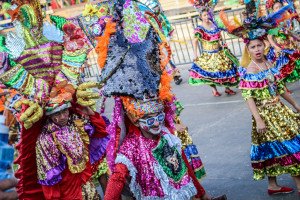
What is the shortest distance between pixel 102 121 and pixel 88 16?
1246 mm

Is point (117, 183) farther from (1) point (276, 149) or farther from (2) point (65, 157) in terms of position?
(1) point (276, 149)

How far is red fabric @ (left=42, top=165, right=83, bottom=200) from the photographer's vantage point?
453 cm

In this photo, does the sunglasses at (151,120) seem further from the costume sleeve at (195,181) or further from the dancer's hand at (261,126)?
the dancer's hand at (261,126)

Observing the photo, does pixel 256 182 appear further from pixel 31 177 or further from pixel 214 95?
pixel 214 95

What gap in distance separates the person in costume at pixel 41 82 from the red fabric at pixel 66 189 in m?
0.01

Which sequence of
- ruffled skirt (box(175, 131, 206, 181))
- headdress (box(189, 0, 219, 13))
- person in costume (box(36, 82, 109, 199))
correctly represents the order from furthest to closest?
headdress (box(189, 0, 219, 13)) < ruffled skirt (box(175, 131, 206, 181)) < person in costume (box(36, 82, 109, 199))

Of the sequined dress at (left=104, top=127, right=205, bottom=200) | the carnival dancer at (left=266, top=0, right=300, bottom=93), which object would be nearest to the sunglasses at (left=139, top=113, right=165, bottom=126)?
the sequined dress at (left=104, top=127, right=205, bottom=200)

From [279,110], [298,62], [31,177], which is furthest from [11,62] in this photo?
[298,62]

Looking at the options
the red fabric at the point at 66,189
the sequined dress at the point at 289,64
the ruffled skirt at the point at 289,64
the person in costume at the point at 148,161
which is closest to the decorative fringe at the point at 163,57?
the person in costume at the point at 148,161

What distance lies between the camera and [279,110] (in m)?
4.50

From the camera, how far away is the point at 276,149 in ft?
14.6

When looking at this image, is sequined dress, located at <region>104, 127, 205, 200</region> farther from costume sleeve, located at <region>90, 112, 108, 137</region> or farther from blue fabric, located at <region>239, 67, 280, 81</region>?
blue fabric, located at <region>239, 67, 280, 81</region>

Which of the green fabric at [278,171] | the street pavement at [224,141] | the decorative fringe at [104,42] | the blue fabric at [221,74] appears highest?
the decorative fringe at [104,42]

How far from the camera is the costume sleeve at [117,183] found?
339cm
